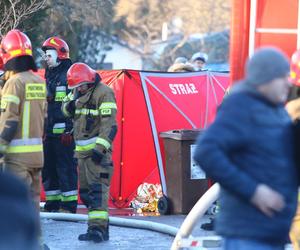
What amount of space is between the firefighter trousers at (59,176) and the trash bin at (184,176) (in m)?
1.32

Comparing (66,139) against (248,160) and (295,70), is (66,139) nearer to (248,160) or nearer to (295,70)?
(295,70)

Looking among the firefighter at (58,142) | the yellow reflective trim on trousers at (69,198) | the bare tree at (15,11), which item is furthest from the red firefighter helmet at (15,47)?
the bare tree at (15,11)

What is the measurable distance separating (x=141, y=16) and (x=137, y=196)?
5085 cm

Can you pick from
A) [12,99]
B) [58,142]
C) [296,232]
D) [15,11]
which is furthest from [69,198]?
[296,232]

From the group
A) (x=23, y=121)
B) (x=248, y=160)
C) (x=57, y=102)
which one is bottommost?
(x=57, y=102)

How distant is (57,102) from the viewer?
10852mm

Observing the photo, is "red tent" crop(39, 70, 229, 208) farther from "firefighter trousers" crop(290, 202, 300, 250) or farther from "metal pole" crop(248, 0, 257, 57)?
"firefighter trousers" crop(290, 202, 300, 250)

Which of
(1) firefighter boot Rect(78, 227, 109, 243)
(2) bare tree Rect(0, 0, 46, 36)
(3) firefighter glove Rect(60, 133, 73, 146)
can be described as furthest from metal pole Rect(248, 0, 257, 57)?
(2) bare tree Rect(0, 0, 46, 36)

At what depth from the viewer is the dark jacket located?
1083cm

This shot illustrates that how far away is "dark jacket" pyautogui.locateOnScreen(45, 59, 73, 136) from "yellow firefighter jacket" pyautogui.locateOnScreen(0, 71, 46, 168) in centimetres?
319

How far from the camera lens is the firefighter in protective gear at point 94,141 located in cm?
894

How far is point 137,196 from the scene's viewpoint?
12789 mm

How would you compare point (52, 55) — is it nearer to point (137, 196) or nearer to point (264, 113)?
point (137, 196)

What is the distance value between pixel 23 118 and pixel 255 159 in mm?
3458
